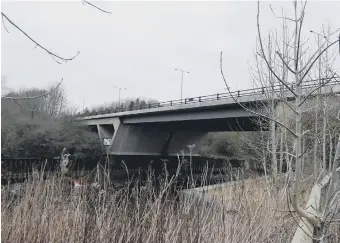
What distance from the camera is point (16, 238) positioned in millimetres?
3350

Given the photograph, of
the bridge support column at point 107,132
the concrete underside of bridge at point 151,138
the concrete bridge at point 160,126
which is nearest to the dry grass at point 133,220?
the concrete bridge at point 160,126

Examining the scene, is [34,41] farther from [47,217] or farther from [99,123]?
[99,123]

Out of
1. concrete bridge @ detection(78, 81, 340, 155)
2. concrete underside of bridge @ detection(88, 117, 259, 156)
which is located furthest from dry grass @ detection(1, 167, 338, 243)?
concrete underside of bridge @ detection(88, 117, 259, 156)

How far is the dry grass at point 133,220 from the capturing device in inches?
134

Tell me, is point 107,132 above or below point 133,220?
above

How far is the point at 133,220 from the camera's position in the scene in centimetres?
371

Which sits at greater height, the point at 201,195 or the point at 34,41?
the point at 34,41

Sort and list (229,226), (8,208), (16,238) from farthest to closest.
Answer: (8,208) < (229,226) < (16,238)

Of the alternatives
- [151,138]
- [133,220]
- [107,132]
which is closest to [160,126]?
[151,138]

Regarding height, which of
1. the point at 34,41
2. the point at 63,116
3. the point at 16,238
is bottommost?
the point at 16,238

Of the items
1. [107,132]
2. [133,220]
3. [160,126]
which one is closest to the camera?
[133,220]

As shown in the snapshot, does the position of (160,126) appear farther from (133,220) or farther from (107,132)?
(133,220)

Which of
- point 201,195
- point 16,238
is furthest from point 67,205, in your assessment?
point 201,195

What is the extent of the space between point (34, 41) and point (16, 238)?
5.98ft
